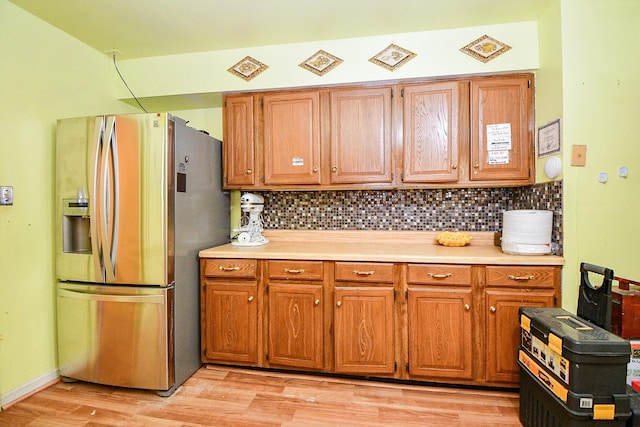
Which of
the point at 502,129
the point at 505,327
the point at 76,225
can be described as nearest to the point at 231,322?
the point at 76,225

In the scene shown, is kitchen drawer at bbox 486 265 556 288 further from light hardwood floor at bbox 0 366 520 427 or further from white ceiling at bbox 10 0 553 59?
white ceiling at bbox 10 0 553 59

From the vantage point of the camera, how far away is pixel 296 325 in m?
2.03

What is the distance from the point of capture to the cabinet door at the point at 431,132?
213 centimetres

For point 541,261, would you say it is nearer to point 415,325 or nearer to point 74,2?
point 415,325

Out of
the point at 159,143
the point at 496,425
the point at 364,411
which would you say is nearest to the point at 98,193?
the point at 159,143

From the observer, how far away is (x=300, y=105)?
7.56 feet

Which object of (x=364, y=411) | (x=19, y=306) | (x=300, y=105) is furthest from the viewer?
(x=300, y=105)

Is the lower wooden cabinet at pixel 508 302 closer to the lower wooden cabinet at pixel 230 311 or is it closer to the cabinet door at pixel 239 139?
the lower wooden cabinet at pixel 230 311

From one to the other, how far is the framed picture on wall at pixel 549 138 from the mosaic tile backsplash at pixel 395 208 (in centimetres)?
31

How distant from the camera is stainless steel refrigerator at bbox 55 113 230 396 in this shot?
6.04ft

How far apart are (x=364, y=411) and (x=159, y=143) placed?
2.02m

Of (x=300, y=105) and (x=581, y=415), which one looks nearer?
(x=581, y=415)

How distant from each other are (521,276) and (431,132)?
1.12 meters

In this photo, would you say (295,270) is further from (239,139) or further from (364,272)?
(239,139)
